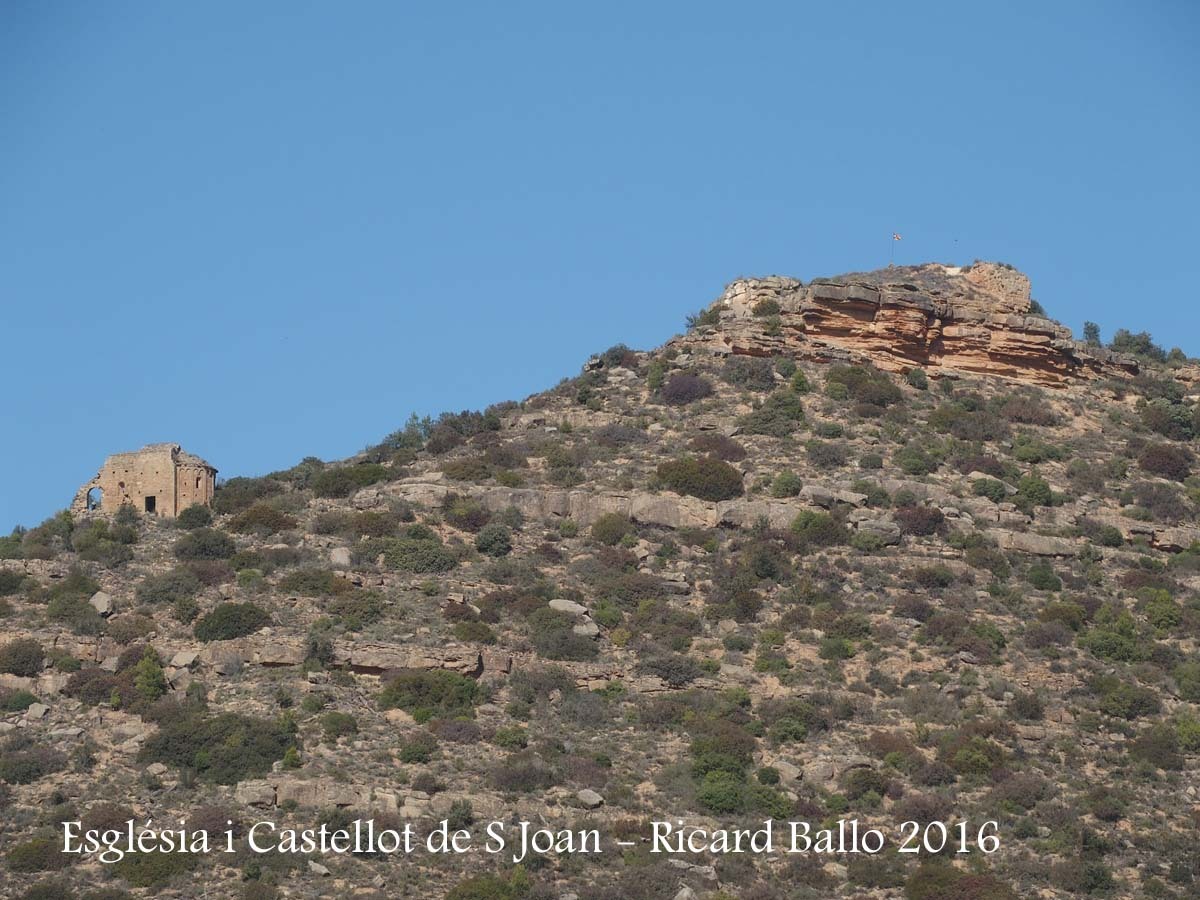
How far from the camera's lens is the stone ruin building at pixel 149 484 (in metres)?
69.4

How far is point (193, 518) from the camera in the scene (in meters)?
67.8

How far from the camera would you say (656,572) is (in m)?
65.1

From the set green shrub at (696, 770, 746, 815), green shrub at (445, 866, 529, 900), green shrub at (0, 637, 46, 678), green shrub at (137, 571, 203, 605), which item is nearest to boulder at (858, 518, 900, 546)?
green shrub at (696, 770, 746, 815)

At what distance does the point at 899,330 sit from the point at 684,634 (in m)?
21.3

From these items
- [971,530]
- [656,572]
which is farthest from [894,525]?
[656,572]

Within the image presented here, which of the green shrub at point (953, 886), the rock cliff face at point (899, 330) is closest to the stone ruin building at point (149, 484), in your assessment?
the rock cliff face at point (899, 330)

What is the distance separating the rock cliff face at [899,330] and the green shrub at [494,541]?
1542cm

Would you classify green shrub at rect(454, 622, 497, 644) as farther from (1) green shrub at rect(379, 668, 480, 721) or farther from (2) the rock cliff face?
(2) the rock cliff face

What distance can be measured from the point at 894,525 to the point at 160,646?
21406 millimetres

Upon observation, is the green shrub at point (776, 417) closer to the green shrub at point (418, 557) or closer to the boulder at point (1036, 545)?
the boulder at point (1036, 545)

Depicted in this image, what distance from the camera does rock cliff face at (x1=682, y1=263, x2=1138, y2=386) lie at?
259 feet

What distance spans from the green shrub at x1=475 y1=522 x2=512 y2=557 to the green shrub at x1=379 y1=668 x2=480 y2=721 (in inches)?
311

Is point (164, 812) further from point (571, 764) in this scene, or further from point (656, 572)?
point (656, 572)

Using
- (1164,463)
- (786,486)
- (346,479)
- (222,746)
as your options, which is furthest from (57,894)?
(1164,463)
